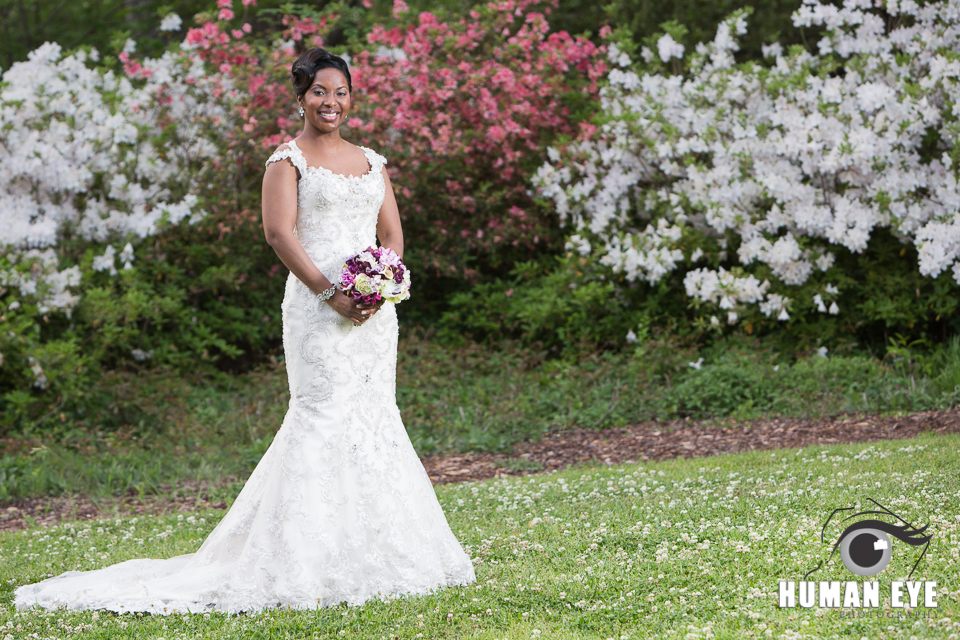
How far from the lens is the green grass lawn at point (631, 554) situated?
3.41 meters

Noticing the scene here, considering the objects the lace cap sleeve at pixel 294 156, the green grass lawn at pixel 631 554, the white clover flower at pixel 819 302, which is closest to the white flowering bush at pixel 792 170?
the white clover flower at pixel 819 302

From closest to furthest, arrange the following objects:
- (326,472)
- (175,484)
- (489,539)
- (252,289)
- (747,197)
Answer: (326,472), (489,539), (175,484), (747,197), (252,289)

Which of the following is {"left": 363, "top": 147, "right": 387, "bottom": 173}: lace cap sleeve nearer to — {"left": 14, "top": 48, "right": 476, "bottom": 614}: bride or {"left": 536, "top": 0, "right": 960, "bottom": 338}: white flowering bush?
{"left": 14, "top": 48, "right": 476, "bottom": 614}: bride

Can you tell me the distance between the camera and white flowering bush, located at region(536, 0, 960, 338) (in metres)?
8.01

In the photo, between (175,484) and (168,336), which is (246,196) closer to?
(168,336)

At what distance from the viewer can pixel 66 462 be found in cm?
762

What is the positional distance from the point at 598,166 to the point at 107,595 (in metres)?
7.17

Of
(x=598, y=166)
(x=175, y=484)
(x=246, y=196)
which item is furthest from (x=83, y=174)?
(x=598, y=166)

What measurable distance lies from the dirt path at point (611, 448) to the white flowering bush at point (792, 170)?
1.47m

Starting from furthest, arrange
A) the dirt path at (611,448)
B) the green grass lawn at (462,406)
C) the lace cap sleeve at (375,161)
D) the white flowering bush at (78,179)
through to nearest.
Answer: the white flowering bush at (78,179) < the green grass lawn at (462,406) < the dirt path at (611,448) < the lace cap sleeve at (375,161)

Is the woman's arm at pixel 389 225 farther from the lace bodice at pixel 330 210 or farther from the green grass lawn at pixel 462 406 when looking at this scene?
the green grass lawn at pixel 462 406

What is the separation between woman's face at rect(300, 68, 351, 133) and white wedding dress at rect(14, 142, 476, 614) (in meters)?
0.17

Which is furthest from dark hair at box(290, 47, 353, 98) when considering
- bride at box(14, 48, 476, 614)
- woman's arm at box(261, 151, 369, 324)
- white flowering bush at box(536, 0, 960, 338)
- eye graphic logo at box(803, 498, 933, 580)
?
white flowering bush at box(536, 0, 960, 338)

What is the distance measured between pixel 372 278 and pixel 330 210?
425 mm
